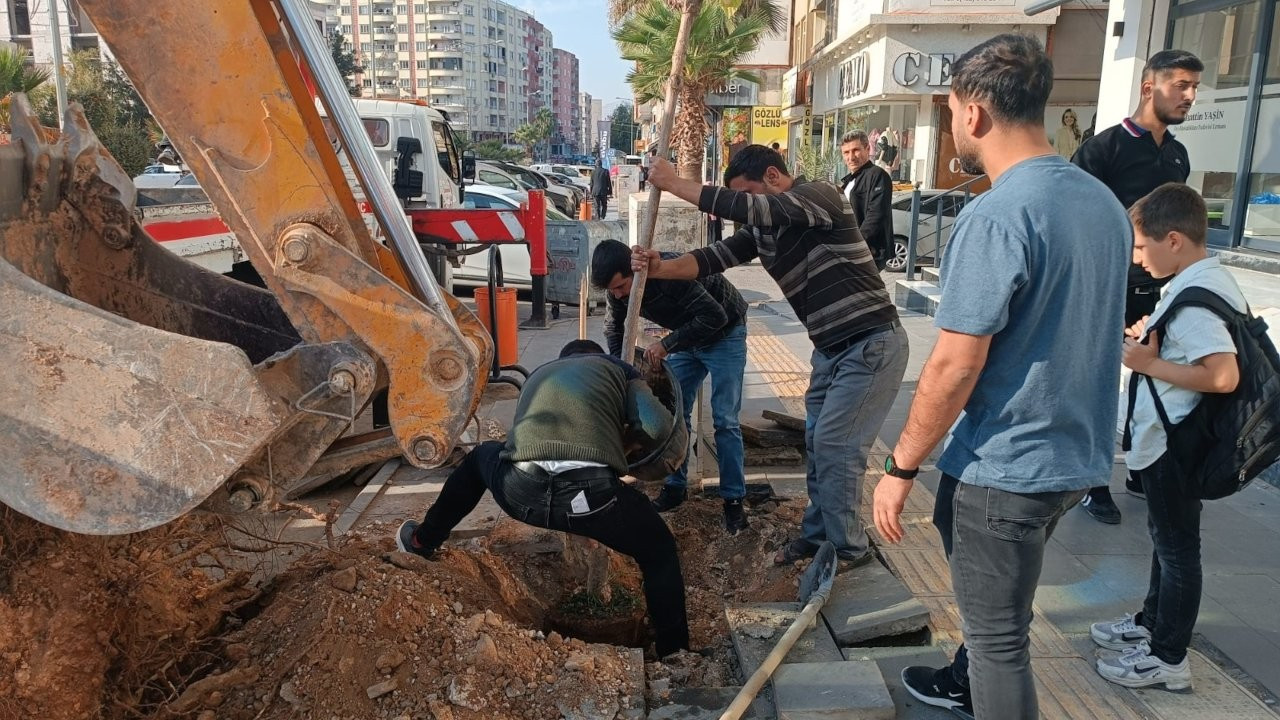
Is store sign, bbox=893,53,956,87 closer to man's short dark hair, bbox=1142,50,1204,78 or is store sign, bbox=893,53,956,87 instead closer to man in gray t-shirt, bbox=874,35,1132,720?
man's short dark hair, bbox=1142,50,1204,78

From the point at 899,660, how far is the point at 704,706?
0.74 metres

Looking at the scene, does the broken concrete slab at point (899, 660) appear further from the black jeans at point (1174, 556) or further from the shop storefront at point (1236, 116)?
the shop storefront at point (1236, 116)

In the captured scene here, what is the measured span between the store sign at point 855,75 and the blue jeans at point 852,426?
1811cm

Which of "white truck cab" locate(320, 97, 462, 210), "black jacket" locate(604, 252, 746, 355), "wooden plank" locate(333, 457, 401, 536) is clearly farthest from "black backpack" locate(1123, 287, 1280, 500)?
"white truck cab" locate(320, 97, 462, 210)

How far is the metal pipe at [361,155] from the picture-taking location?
2553mm

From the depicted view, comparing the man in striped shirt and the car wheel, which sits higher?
the man in striped shirt

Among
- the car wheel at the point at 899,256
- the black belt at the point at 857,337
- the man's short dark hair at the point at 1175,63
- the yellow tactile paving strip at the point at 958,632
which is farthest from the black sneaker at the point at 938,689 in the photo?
the car wheel at the point at 899,256

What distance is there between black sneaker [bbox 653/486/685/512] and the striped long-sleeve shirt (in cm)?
131

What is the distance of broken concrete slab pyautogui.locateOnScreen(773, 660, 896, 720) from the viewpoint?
2.75 metres

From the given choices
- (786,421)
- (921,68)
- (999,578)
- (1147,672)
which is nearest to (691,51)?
(921,68)

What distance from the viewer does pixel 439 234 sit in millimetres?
7680

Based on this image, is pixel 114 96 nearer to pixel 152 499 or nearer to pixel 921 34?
pixel 921 34

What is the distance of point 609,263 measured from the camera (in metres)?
4.35

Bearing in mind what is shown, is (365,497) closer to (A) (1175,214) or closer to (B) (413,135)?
(A) (1175,214)
